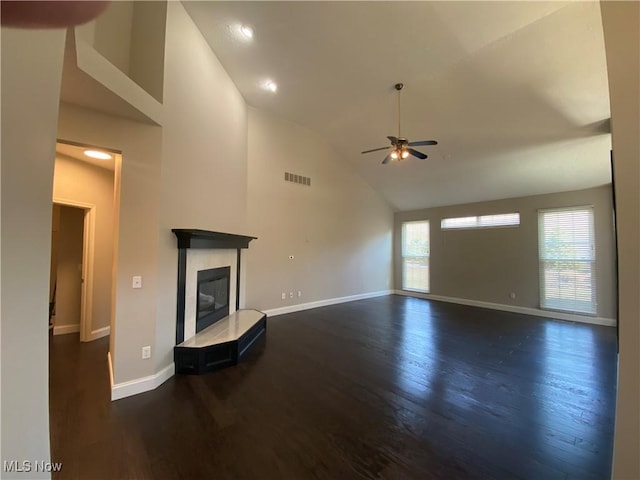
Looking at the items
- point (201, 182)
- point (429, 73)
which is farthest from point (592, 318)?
point (201, 182)

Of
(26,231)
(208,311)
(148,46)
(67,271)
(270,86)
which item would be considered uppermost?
(270,86)

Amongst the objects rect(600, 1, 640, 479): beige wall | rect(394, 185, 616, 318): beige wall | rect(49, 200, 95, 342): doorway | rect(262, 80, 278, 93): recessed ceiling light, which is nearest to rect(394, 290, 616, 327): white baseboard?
rect(394, 185, 616, 318): beige wall

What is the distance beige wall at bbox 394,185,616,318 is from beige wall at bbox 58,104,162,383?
6.90m

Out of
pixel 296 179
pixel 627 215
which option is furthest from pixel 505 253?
pixel 627 215

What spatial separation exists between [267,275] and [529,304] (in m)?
5.82

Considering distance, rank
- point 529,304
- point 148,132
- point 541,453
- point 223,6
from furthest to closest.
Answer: point 529,304
point 223,6
point 148,132
point 541,453

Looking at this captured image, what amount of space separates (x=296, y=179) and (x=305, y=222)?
0.99m

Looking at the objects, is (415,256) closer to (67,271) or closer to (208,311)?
(208,311)

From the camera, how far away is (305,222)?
584cm

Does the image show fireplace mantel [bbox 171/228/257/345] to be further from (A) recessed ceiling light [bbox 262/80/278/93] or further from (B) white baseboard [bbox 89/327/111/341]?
(A) recessed ceiling light [bbox 262/80/278/93]

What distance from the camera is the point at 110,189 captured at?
3.71 metres

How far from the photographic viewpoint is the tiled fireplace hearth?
109 inches

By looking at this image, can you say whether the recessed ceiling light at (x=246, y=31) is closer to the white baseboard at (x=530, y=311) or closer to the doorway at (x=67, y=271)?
the doorway at (x=67, y=271)

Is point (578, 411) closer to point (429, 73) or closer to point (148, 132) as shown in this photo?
point (429, 73)
